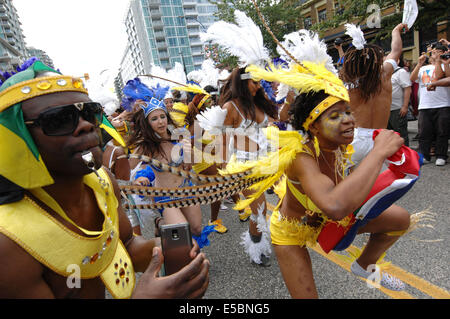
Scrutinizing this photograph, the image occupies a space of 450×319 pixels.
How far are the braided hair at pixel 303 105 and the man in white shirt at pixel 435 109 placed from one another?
4589 millimetres

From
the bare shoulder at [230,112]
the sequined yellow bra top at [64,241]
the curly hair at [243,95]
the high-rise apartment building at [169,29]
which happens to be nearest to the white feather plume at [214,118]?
the bare shoulder at [230,112]

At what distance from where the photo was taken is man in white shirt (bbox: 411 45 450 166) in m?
5.20

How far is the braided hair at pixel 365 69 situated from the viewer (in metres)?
3.16

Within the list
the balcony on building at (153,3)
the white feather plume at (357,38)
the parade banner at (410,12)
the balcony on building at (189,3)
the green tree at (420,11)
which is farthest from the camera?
the balcony on building at (189,3)

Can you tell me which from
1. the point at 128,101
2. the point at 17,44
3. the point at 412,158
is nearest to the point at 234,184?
the point at 412,158

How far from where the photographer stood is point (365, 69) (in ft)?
10.5

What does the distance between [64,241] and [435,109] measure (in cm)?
652

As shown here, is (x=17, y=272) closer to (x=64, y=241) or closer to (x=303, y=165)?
(x=64, y=241)

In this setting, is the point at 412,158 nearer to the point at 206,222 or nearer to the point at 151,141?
the point at 151,141

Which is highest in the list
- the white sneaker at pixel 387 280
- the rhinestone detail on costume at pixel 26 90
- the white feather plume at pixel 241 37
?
the white feather plume at pixel 241 37

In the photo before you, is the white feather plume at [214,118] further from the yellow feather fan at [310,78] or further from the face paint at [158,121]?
→ the yellow feather fan at [310,78]

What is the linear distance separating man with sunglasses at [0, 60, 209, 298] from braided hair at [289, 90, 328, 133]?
130 cm

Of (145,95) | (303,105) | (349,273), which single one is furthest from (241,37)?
(349,273)

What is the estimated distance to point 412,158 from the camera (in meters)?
1.79
